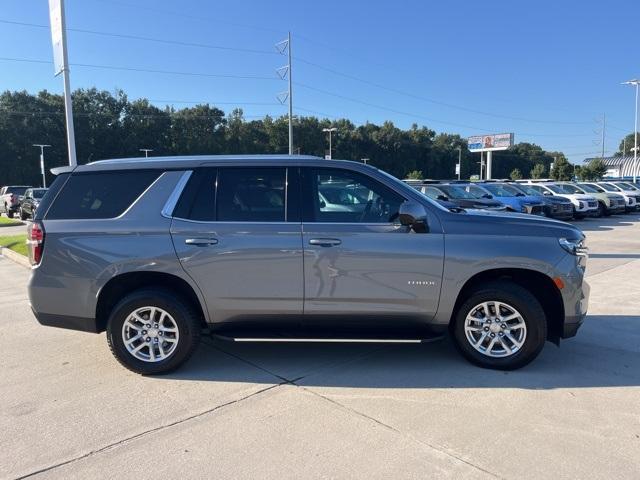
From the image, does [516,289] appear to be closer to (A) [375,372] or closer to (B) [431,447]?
(A) [375,372]

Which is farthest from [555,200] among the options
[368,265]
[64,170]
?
Answer: [64,170]

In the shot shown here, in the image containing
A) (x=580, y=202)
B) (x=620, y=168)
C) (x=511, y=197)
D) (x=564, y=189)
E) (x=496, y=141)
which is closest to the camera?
(x=511, y=197)

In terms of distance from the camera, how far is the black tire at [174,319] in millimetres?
4516

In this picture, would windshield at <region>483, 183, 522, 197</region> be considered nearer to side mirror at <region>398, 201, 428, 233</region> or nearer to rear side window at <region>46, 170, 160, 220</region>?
side mirror at <region>398, 201, 428, 233</region>

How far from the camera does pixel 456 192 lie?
63.6 ft

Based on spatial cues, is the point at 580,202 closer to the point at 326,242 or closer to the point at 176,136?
the point at 326,242

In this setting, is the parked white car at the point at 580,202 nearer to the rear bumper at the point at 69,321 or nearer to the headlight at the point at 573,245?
the headlight at the point at 573,245

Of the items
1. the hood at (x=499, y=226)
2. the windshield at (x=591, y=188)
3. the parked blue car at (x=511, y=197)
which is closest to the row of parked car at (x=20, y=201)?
the parked blue car at (x=511, y=197)

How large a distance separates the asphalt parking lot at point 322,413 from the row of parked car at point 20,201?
22.4m

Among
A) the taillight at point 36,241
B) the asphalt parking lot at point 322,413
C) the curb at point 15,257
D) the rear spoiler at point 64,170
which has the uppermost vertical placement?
the rear spoiler at point 64,170

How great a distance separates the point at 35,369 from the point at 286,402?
2555 millimetres

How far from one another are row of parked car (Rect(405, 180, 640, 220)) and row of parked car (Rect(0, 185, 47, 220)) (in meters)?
18.4

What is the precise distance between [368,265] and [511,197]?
56.2 feet

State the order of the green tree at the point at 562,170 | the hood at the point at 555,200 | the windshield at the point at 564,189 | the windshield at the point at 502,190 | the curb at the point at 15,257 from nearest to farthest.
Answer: the curb at the point at 15,257
the hood at the point at 555,200
the windshield at the point at 502,190
the windshield at the point at 564,189
the green tree at the point at 562,170
